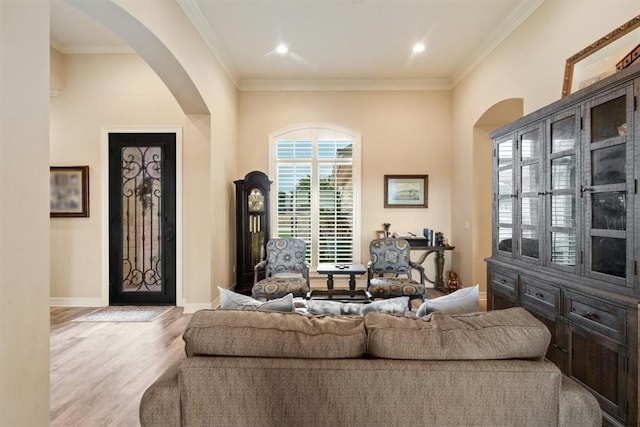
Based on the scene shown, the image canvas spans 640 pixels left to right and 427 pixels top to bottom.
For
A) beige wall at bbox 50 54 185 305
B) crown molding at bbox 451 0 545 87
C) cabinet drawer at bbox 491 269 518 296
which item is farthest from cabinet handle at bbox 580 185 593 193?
beige wall at bbox 50 54 185 305

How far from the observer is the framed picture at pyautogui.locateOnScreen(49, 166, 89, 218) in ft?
16.5

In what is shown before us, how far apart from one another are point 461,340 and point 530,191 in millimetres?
2119

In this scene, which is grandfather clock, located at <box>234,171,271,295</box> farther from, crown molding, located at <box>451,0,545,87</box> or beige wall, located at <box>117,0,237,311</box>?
crown molding, located at <box>451,0,545,87</box>

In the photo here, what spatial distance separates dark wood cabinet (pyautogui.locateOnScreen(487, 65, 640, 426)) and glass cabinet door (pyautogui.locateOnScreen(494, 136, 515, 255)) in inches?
3.6

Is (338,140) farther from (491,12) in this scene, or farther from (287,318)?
(287,318)

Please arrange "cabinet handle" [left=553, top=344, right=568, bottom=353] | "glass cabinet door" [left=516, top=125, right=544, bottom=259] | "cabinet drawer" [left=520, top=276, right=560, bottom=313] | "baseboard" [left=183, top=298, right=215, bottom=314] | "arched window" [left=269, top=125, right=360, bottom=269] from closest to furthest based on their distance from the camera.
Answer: "cabinet handle" [left=553, top=344, right=568, bottom=353] → "cabinet drawer" [left=520, top=276, right=560, bottom=313] → "glass cabinet door" [left=516, top=125, right=544, bottom=259] → "baseboard" [left=183, top=298, right=215, bottom=314] → "arched window" [left=269, top=125, right=360, bottom=269]

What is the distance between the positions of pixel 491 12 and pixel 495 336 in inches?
158

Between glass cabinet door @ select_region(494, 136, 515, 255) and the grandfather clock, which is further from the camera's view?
the grandfather clock

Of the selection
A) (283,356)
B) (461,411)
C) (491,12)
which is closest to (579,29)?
(491,12)

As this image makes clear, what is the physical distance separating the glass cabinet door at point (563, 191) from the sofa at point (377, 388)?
1.45m

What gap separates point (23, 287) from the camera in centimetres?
173

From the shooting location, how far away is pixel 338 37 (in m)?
4.57

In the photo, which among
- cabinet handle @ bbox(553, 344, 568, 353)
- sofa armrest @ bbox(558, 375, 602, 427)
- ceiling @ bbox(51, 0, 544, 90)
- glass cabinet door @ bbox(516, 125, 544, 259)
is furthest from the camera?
ceiling @ bbox(51, 0, 544, 90)

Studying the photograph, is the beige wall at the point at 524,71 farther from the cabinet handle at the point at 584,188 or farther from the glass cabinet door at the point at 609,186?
the cabinet handle at the point at 584,188
